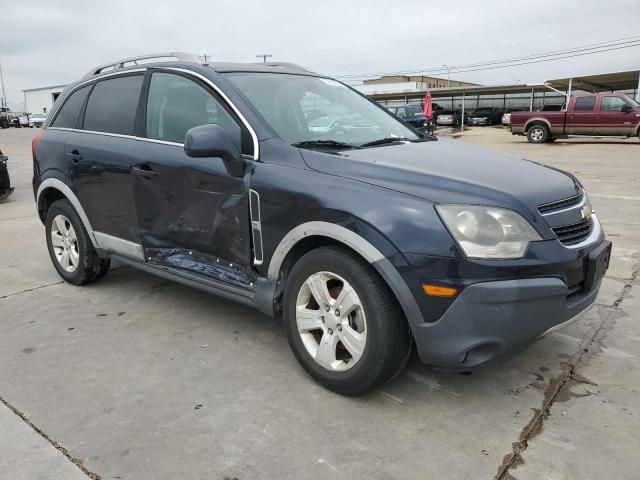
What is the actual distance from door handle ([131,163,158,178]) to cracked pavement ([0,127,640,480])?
101 centimetres

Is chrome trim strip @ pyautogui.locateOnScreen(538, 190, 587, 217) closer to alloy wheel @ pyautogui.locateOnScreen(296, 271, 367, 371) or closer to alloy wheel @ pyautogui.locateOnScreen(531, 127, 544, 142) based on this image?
alloy wheel @ pyautogui.locateOnScreen(296, 271, 367, 371)

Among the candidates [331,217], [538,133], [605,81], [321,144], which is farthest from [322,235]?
[605,81]

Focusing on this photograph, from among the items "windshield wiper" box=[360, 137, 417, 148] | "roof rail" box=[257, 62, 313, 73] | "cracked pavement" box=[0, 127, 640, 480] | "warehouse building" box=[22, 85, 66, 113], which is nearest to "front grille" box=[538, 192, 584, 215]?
"cracked pavement" box=[0, 127, 640, 480]

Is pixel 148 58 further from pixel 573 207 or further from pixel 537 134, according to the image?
pixel 537 134

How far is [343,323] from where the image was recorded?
8.80 feet

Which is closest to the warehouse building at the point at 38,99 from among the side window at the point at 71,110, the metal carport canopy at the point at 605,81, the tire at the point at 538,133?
the metal carport canopy at the point at 605,81

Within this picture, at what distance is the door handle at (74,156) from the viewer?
13.6 feet

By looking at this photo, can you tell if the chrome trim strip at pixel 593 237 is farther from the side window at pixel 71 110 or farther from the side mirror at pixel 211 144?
the side window at pixel 71 110

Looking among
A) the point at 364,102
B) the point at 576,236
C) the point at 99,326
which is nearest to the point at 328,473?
the point at 576,236

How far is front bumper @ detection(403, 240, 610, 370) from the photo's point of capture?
233 centimetres

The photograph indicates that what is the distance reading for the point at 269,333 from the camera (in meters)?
3.56

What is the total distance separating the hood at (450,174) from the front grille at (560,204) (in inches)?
0.9

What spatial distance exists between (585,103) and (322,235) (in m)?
A: 19.3

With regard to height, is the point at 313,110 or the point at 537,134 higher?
the point at 313,110
